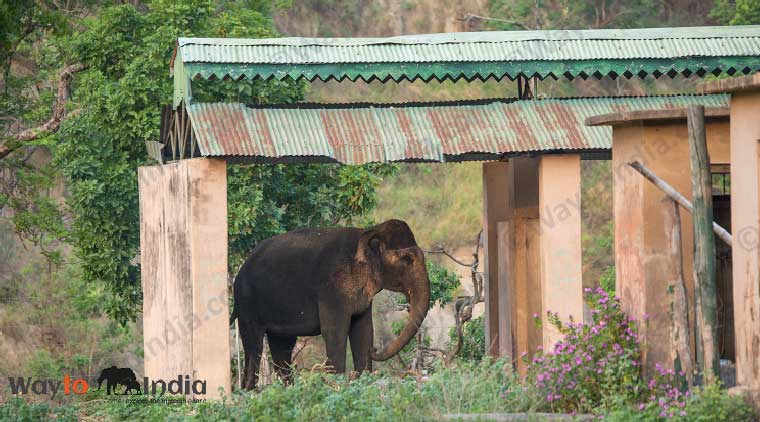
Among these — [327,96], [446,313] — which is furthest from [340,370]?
[327,96]

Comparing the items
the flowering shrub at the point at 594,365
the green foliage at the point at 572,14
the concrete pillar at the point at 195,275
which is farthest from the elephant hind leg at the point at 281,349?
the green foliage at the point at 572,14

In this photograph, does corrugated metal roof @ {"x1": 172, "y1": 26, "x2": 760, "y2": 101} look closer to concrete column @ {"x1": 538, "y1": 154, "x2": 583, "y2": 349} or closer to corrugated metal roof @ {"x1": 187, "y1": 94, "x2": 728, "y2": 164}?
corrugated metal roof @ {"x1": 187, "y1": 94, "x2": 728, "y2": 164}

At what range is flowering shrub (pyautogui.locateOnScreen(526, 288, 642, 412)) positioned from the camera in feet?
32.0

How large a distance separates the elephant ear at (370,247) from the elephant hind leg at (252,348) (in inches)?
65.0

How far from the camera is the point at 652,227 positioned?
1032 cm

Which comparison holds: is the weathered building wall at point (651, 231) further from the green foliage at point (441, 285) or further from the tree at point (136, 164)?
the green foliage at point (441, 285)

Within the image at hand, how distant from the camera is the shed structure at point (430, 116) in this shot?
1213 cm

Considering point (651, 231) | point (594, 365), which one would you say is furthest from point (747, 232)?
point (594, 365)

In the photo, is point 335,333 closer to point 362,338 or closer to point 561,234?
point 362,338

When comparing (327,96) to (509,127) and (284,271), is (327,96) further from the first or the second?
(509,127)

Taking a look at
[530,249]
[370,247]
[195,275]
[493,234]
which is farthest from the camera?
[493,234]

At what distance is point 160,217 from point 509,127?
3926 mm

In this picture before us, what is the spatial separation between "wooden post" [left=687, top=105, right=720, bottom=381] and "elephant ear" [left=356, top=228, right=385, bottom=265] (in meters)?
5.58

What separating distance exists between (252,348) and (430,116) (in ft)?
12.9
